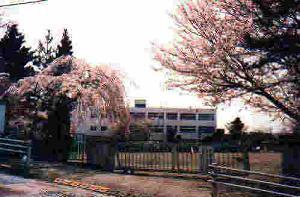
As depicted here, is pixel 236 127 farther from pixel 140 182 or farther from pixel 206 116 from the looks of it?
pixel 140 182

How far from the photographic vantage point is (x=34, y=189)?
486 inches

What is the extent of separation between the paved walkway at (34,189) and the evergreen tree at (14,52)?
2847 cm

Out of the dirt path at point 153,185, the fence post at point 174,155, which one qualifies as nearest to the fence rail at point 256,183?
the dirt path at point 153,185

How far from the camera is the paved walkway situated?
37.8 feet

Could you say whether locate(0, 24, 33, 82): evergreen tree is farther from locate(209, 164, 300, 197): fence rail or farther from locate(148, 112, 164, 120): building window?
locate(148, 112, 164, 120): building window

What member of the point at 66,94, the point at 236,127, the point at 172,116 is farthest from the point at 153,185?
the point at 172,116

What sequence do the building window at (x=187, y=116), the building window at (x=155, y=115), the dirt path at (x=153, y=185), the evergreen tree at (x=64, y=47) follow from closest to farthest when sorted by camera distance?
the dirt path at (x=153, y=185) → the evergreen tree at (x=64, y=47) → the building window at (x=155, y=115) → the building window at (x=187, y=116)

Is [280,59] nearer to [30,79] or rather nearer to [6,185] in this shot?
[6,185]

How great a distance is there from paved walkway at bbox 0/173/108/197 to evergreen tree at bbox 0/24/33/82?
93.4 ft

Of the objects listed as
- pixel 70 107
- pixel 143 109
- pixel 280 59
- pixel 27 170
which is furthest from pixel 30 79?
pixel 143 109

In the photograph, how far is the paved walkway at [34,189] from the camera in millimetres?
11534

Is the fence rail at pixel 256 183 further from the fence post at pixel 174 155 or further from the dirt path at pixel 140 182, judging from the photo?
the fence post at pixel 174 155

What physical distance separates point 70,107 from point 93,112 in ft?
4.65

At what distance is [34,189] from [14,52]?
108 ft
